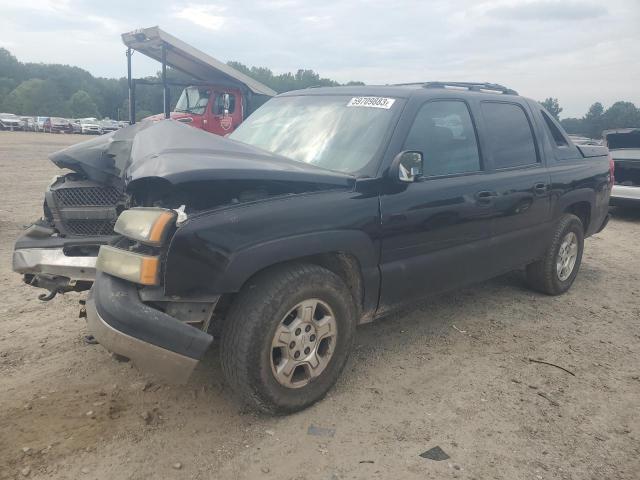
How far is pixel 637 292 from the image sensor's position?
5270mm

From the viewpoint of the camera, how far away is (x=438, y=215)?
3447 millimetres

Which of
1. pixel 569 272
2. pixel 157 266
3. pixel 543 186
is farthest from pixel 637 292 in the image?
pixel 157 266

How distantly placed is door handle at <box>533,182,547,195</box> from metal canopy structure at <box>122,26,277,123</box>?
26.7 feet

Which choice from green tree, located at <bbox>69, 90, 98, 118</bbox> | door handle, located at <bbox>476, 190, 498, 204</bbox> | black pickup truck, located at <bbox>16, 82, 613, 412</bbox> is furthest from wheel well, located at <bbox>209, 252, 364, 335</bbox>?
green tree, located at <bbox>69, 90, 98, 118</bbox>

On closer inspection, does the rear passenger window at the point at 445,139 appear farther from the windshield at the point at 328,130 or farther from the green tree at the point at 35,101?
the green tree at the point at 35,101

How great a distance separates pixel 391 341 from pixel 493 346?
29.8 inches

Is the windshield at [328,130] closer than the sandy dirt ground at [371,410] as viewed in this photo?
No

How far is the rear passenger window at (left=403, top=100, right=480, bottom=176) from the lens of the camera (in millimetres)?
3494

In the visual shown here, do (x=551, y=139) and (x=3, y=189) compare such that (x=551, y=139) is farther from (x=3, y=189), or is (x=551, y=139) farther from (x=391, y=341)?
(x=3, y=189)

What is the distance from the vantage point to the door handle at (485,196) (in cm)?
376

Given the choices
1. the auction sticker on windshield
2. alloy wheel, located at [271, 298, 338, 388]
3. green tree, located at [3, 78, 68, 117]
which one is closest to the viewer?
alloy wheel, located at [271, 298, 338, 388]

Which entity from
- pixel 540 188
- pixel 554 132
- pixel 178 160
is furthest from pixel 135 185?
pixel 554 132

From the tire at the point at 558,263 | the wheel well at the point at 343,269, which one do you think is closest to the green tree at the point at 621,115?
the tire at the point at 558,263

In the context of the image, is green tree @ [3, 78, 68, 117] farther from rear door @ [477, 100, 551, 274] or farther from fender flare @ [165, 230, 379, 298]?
fender flare @ [165, 230, 379, 298]
